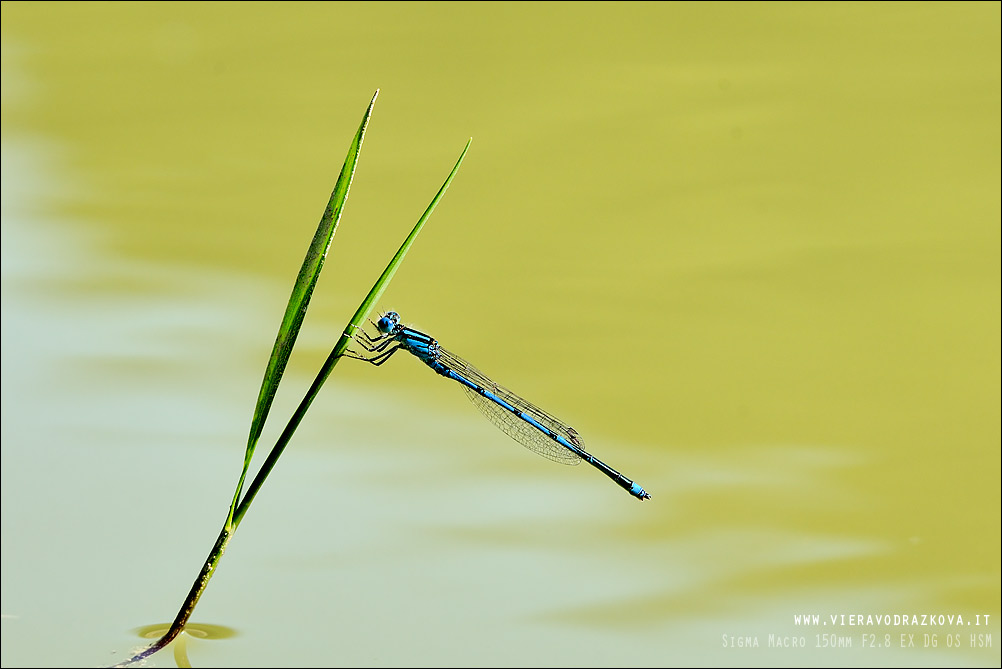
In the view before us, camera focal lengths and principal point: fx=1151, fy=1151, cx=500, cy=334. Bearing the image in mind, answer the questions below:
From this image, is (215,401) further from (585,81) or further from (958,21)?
(958,21)

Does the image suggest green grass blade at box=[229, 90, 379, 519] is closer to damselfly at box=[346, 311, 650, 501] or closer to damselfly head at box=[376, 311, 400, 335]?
damselfly head at box=[376, 311, 400, 335]

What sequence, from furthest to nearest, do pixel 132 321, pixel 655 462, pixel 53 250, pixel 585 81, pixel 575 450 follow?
pixel 585 81 → pixel 53 250 → pixel 132 321 → pixel 655 462 → pixel 575 450

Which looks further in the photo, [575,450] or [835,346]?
[835,346]

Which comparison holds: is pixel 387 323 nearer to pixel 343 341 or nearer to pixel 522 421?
pixel 522 421

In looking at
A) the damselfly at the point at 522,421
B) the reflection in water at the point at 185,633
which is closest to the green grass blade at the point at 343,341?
the reflection in water at the point at 185,633

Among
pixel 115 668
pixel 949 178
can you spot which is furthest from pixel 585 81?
pixel 115 668

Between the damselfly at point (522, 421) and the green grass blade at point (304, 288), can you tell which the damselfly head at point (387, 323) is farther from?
the green grass blade at point (304, 288)

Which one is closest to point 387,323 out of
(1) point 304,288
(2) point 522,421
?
(2) point 522,421
